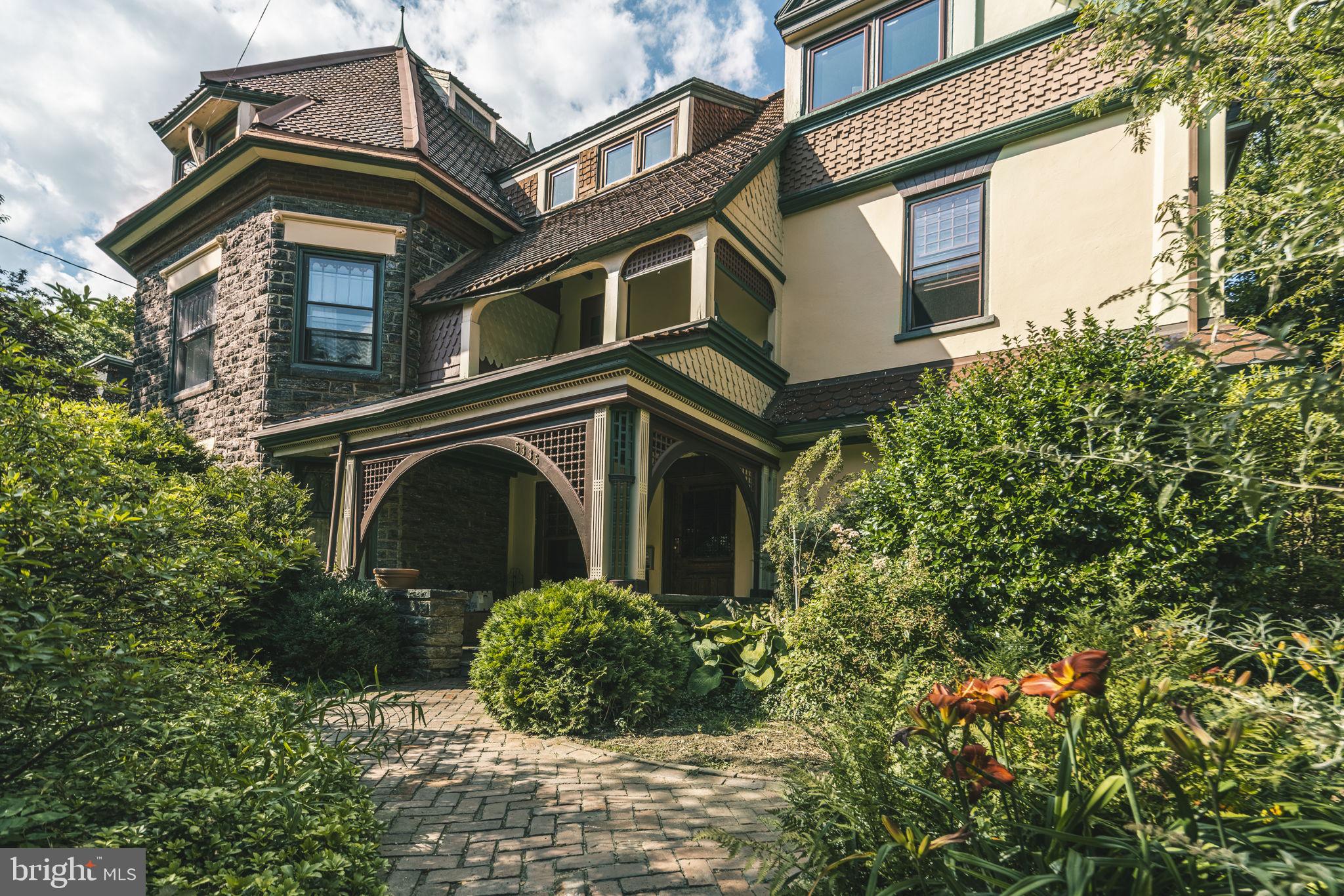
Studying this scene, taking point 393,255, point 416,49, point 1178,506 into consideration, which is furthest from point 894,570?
point 416,49

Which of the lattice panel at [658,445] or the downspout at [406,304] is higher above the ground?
the downspout at [406,304]

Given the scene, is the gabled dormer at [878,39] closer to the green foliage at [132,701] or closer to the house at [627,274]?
the house at [627,274]

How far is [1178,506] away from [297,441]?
1090cm

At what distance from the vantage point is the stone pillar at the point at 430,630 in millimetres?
7840

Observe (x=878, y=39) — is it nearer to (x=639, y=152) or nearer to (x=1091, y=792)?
(x=639, y=152)

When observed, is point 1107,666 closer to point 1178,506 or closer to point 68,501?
point 68,501

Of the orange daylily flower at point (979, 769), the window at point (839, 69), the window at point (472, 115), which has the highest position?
the window at point (472, 115)

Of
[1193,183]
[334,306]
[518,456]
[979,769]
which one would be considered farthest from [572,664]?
[334,306]

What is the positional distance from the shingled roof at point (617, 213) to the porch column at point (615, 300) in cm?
33

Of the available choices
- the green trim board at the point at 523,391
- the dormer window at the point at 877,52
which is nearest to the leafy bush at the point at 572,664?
the green trim board at the point at 523,391

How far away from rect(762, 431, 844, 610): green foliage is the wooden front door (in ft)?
9.80

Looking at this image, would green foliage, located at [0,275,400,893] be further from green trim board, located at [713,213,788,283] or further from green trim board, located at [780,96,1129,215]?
green trim board, located at [780,96,1129,215]

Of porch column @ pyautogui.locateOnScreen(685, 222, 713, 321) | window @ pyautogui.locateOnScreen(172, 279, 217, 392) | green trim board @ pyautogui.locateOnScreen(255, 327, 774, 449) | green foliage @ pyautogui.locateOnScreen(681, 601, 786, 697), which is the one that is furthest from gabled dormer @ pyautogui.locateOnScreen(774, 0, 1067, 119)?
window @ pyautogui.locateOnScreen(172, 279, 217, 392)

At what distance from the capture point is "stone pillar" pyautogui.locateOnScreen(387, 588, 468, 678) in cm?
784
